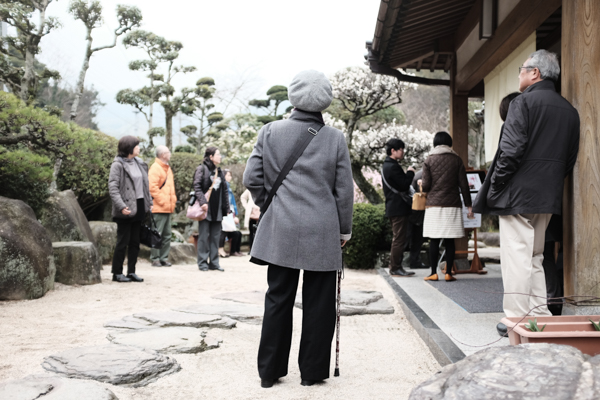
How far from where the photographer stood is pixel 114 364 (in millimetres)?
3031

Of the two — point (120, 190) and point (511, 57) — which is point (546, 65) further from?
point (120, 190)

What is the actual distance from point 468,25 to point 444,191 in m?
2.27

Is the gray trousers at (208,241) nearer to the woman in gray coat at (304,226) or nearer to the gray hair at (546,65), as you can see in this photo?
the woman in gray coat at (304,226)

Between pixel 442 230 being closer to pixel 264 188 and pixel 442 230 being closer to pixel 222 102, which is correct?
pixel 264 188

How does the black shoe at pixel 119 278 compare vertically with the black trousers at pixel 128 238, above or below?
below

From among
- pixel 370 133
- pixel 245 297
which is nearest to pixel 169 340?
pixel 245 297

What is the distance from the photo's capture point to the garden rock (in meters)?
1.46

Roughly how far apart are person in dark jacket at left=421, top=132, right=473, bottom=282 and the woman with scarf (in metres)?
3.28

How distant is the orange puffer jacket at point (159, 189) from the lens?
828 cm

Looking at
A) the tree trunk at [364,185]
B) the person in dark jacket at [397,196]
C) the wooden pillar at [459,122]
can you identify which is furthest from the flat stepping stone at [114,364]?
the tree trunk at [364,185]

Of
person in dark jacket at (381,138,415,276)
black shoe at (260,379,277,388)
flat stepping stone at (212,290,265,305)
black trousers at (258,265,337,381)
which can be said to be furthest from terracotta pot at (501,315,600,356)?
person in dark jacket at (381,138,415,276)

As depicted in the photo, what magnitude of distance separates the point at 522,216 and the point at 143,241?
16.8 feet

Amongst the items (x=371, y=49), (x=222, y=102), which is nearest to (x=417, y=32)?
(x=371, y=49)

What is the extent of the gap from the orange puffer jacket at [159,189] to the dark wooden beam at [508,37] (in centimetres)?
460
